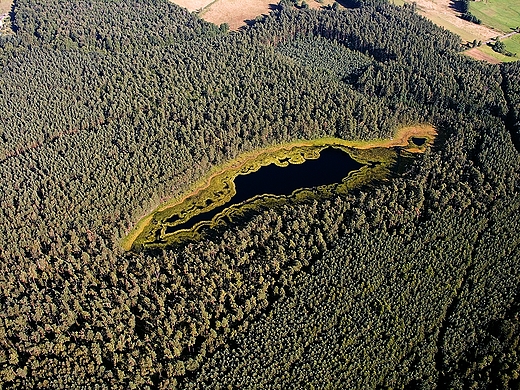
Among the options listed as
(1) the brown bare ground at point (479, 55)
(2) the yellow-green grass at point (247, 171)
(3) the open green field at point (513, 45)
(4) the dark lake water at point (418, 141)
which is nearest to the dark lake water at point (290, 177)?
(2) the yellow-green grass at point (247, 171)

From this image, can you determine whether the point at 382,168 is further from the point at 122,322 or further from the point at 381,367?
the point at 122,322

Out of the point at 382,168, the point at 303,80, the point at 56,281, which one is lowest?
the point at 56,281

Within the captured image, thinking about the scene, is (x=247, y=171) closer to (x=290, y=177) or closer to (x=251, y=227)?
(x=290, y=177)

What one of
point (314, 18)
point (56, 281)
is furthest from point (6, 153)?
point (314, 18)

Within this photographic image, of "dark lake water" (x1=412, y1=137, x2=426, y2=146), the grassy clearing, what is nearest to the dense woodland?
"dark lake water" (x1=412, y1=137, x2=426, y2=146)

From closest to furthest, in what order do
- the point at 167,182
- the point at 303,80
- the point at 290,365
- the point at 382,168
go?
the point at 290,365 → the point at 167,182 → the point at 382,168 → the point at 303,80

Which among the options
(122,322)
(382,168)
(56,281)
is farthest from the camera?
(382,168)

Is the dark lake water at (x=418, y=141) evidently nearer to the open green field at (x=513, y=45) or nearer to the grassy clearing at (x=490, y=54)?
the grassy clearing at (x=490, y=54)

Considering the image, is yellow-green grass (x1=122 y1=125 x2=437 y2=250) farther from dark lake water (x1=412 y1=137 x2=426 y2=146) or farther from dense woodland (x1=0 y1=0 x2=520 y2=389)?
dense woodland (x1=0 y1=0 x2=520 y2=389)
